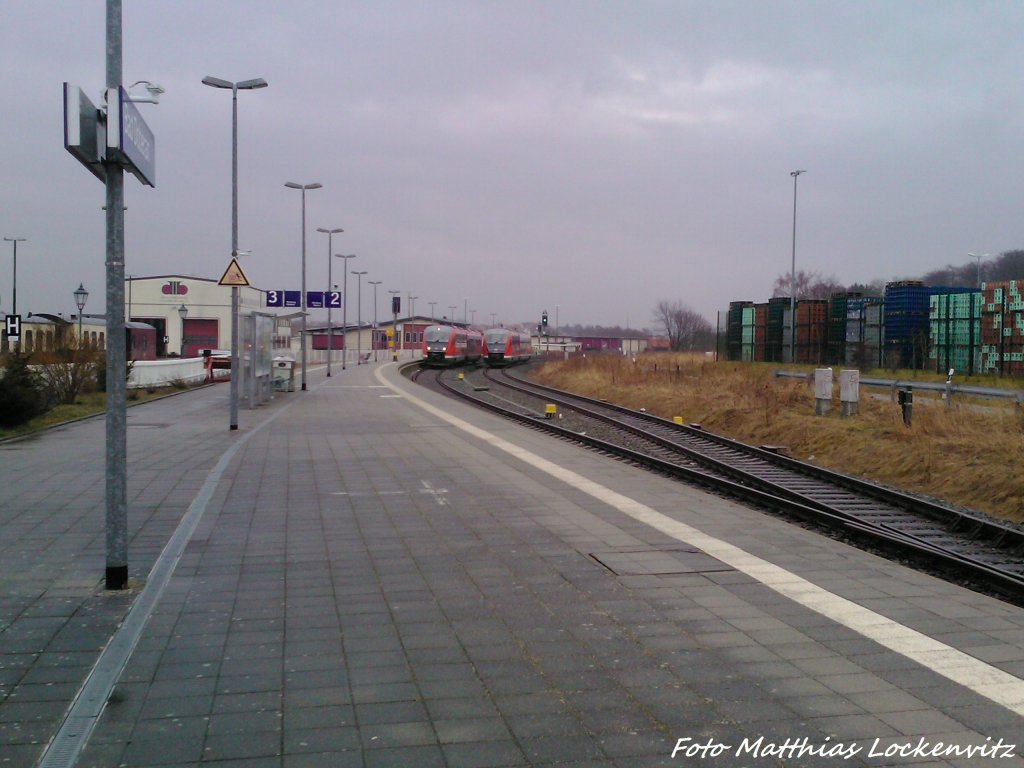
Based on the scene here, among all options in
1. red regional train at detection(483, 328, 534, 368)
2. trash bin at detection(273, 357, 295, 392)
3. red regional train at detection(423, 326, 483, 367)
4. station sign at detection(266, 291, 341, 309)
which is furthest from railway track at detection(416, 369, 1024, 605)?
red regional train at detection(483, 328, 534, 368)

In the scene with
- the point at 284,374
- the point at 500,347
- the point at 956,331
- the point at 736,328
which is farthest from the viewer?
Result: the point at 500,347

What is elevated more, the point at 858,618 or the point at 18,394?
the point at 18,394

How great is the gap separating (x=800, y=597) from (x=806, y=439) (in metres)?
12.5

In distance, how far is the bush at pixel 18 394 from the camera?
57.0 feet

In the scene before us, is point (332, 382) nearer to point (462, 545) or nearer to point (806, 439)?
point (806, 439)

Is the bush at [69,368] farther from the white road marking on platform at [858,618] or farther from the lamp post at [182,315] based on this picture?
the white road marking on platform at [858,618]

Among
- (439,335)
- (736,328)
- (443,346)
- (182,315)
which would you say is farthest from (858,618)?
(439,335)

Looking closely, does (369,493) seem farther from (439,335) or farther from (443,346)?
(439,335)

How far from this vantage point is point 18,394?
17484 mm

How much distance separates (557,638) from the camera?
5.43 m

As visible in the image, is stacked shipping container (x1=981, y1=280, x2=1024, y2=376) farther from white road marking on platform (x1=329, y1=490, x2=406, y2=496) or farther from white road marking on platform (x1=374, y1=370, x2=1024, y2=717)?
white road marking on platform (x1=329, y1=490, x2=406, y2=496)

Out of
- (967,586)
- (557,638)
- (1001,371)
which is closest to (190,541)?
(557,638)

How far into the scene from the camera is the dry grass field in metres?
13.0

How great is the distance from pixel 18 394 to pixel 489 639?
1521 centimetres
